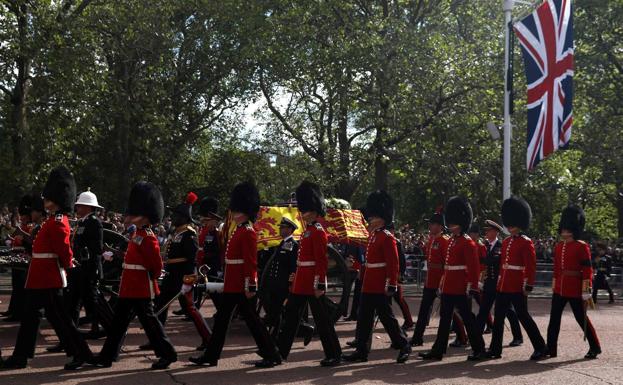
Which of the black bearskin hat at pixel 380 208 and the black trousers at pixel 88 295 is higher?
the black bearskin hat at pixel 380 208

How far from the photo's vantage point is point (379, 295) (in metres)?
9.07

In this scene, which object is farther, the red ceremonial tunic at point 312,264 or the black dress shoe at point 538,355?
the black dress shoe at point 538,355

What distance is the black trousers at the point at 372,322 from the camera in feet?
29.6

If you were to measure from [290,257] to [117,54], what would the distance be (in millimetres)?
16410

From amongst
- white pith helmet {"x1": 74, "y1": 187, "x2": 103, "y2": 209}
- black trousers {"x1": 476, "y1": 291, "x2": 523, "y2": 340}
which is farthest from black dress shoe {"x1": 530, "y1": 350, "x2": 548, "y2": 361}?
white pith helmet {"x1": 74, "y1": 187, "x2": 103, "y2": 209}

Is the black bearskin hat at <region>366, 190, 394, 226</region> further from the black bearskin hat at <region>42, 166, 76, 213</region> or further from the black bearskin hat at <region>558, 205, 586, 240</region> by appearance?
the black bearskin hat at <region>42, 166, 76, 213</region>

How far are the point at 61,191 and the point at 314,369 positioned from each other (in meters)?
2.99

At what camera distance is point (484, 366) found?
29.8ft

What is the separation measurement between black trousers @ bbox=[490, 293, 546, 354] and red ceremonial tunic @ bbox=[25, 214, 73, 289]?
4.61 meters

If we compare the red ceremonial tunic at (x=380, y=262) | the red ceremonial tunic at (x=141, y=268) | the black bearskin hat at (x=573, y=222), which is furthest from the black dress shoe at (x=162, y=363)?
the black bearskin hat at (x=573, y=222)

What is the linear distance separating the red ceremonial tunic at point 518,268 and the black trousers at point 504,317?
0.27ft

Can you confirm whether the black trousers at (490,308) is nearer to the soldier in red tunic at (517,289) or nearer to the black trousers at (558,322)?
the soldier in red tunic at (517,289)

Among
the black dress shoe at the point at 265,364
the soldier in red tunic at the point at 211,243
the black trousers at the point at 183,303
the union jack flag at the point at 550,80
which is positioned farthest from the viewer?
the union jack flag at the point at 550,80

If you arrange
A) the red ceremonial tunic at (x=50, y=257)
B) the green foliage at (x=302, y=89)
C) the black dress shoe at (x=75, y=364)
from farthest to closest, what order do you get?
1. the green foliage at (x=302, y=89)
2. the red ceremonial tunic at (x=50, y=257)
3. the black dress shoe at (x=75, y=364)
